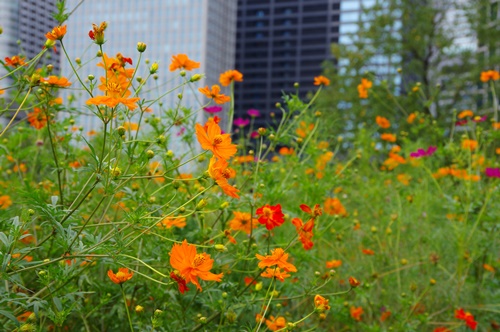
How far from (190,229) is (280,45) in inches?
2651

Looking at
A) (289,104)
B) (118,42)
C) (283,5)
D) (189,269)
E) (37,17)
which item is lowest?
(189,269)

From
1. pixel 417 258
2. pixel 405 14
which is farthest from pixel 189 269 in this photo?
pixel 405 14

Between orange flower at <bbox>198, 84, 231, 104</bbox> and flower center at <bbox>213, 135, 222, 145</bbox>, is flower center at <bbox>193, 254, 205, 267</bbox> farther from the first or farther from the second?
orange flower at <bbox>198, 84, 231, 104</bbox>

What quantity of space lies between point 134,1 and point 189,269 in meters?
76.3

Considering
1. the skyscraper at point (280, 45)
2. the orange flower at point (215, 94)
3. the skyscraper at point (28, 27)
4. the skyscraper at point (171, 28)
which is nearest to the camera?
the orange flower at point (215, 94)

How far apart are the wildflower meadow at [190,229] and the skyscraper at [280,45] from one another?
6126 centimetres

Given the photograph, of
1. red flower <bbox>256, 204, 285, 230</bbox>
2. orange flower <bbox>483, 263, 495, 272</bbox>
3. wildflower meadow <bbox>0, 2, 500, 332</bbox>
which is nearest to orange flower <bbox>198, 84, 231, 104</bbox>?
wildflower meadow <bbox>0, 2, 500, 332</bbox>

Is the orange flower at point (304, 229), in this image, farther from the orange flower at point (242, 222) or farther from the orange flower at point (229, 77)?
the orange flower at point (229, 77)

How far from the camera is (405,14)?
12758 mm

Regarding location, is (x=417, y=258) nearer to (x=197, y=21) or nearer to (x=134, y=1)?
(x=197, y=21)

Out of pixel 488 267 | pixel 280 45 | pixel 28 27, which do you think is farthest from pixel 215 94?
pixel 280 45

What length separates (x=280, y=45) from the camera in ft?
221

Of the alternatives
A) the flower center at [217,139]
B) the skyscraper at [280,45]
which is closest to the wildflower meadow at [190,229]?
the flower center at [217,139]

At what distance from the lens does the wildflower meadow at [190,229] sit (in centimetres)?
87
